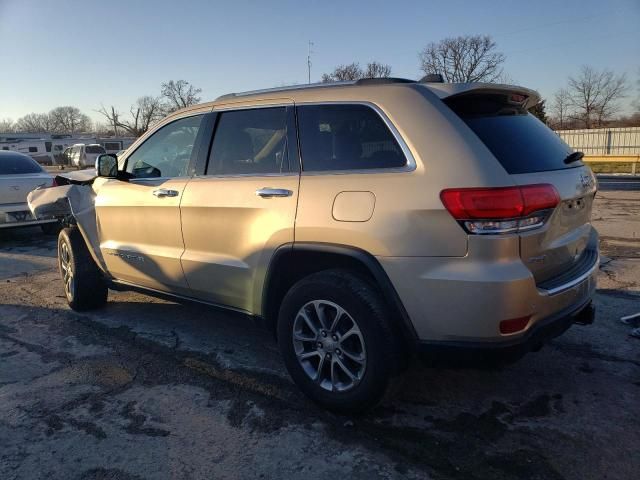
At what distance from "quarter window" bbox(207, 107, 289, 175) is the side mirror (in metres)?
1.05

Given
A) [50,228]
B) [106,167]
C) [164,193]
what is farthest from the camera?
[50,228]

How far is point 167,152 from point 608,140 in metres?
30.2

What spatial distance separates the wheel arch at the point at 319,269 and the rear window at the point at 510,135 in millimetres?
837

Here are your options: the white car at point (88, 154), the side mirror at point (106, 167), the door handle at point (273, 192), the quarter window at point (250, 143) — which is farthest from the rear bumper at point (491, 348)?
the white car at point (88, 154)

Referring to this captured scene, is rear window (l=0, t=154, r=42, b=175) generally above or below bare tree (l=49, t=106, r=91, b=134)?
below

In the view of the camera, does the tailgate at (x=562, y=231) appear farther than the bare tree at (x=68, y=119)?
No

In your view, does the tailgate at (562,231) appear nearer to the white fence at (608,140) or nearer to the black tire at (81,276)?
the black tire at (81,276)

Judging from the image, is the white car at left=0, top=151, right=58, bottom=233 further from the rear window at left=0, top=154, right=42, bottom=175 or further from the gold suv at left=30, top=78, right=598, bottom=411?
the gold suv at left=30, top=78, right=598, bottom=411

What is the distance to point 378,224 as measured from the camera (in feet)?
8.80

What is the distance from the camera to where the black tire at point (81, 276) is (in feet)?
16.1

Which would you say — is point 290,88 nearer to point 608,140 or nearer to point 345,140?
point 345,140

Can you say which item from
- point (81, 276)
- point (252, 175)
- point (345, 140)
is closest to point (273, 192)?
point (252, 175)

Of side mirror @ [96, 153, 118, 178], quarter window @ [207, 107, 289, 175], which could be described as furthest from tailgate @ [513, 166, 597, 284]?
side mirror @ [96, 153, 118, 178]

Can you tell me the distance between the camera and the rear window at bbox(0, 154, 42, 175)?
9.33 metres
